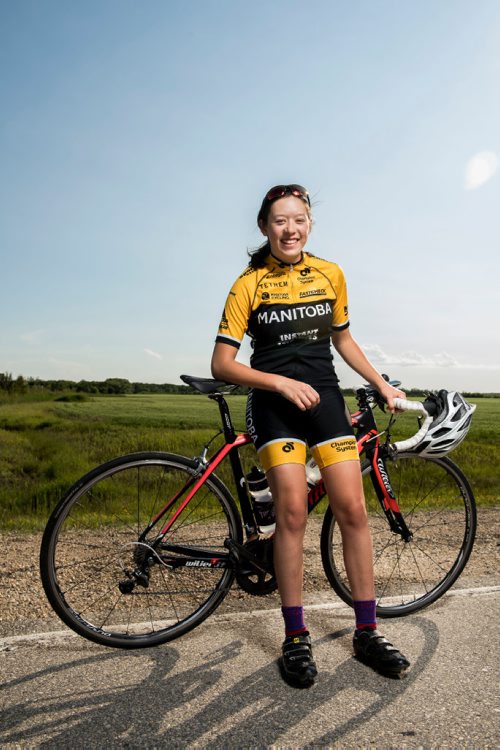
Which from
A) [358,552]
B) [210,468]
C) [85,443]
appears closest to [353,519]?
[358,552]

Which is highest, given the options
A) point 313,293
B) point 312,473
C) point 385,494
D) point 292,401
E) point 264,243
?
point 264,243

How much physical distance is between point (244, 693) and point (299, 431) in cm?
127

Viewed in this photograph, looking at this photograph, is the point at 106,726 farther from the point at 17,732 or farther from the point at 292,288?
the point at 292,288

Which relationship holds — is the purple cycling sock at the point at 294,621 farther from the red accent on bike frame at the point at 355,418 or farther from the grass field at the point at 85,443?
the grass field at the point at 85,443

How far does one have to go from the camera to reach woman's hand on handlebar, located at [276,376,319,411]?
3096mm

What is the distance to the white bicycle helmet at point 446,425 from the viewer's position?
3924 mm

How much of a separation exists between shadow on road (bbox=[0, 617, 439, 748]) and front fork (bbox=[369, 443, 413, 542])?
853 millimetres

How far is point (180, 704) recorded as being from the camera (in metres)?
2.84

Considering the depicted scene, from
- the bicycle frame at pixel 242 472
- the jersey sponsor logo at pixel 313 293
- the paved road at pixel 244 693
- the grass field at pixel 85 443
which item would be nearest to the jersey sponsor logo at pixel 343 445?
the bicycle frame at pixel 242 472

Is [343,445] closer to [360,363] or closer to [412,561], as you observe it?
[360,363]

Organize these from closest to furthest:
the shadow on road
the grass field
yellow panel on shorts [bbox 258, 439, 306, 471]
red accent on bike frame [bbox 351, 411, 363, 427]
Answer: the shadow on road, yellow panel on shorts [bbox 258, 439, 306, 471], red accent on bike frame [bbox 351, 411, 363, 427], the grass field

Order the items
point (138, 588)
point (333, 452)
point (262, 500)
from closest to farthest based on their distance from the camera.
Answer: point (333, 452)
point (262, 500)
point (138, 588)

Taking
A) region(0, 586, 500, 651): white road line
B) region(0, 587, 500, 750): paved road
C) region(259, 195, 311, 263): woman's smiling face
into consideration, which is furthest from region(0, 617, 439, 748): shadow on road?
region(259, 195, 311, 263): woman's smiling face

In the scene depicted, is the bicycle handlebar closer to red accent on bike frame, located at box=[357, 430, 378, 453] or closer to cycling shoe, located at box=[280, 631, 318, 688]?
red accent on bike frame, located at box=[357, 430, 378, 453]
